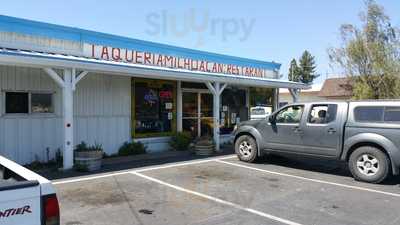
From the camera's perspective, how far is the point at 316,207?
22.4ft

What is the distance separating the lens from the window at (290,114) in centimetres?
1048

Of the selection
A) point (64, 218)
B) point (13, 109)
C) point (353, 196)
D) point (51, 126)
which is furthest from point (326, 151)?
point (13, 109)

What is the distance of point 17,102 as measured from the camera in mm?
10367

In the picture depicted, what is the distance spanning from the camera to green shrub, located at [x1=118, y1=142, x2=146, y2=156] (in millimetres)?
12641

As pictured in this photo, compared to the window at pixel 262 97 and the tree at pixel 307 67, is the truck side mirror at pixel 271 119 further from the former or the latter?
the tree at pixel 307 67

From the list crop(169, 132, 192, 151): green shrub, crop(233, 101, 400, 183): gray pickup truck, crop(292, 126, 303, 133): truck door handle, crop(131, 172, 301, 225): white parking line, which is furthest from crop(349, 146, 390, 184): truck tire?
crop(169, 132, 192, 151): green shrub

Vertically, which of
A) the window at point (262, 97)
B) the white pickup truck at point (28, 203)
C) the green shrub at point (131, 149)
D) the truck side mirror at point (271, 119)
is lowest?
the green shrub at point (131, 149)

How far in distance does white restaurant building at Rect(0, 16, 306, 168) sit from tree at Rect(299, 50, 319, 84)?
6192 cm

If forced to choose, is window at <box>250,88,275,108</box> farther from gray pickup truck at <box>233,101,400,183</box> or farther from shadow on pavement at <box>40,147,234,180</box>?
gray pickup truck at <box>233,101,400,183</box>

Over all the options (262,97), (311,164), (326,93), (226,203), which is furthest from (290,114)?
(326,93)

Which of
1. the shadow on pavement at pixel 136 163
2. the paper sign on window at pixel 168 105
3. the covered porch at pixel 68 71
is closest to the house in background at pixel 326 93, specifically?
the paper sign on window at pixel 168 105

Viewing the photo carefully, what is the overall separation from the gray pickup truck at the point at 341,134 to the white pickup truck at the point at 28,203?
7.54 metres

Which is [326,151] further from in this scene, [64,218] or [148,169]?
[64,218]

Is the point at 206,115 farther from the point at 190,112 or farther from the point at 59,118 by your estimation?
the point at 59,118
